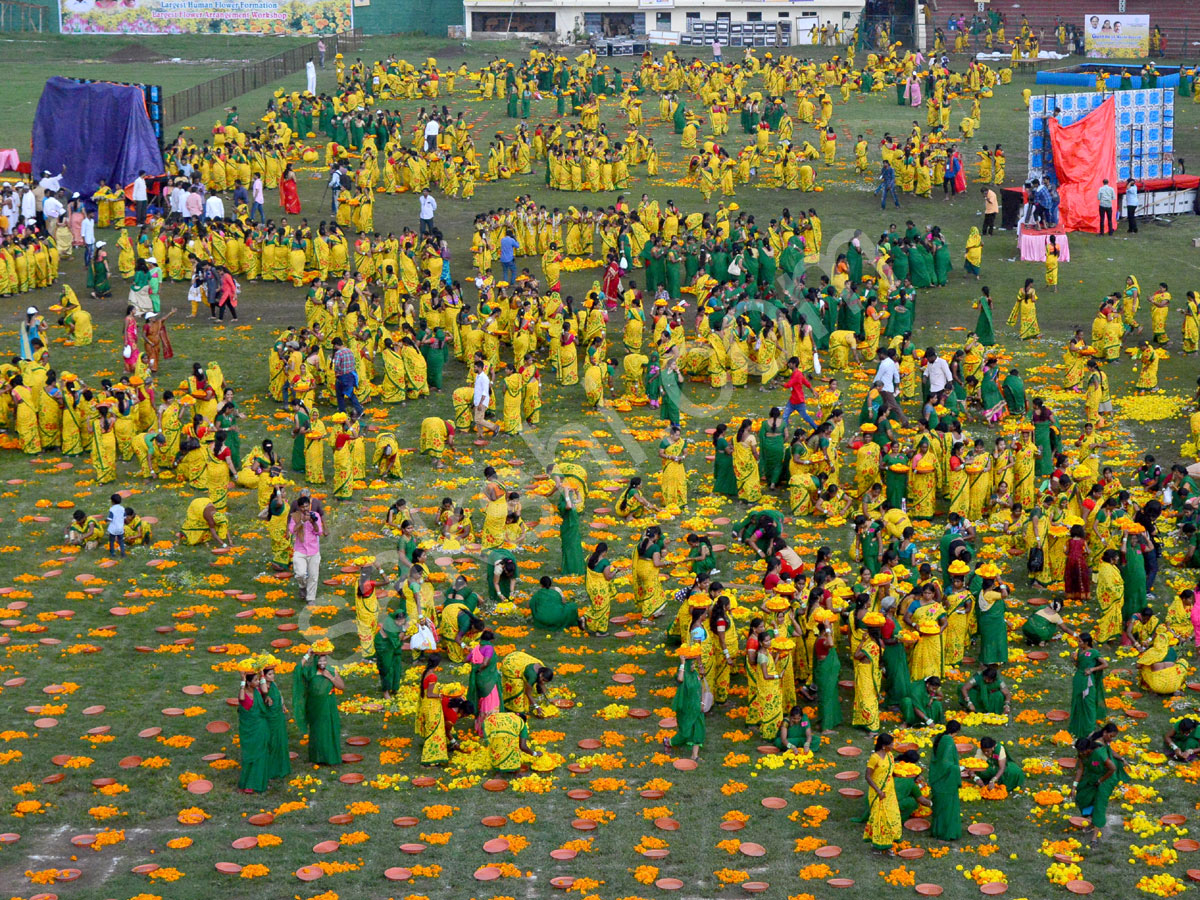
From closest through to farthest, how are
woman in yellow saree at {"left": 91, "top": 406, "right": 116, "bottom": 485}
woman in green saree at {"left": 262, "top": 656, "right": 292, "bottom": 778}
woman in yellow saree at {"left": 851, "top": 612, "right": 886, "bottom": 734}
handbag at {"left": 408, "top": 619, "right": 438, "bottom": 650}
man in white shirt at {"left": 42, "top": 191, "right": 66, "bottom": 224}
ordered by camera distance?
woman in green saree at {"left": 262, "top": 656, "right": 292, "bottom": 778} → woman in yellow saree at {"left": 851, "top": 612, "right": 886, "bottom": 734} → handbag at {"left": 408, "top": 619, "right": 438, "bottom": 650} → woman in yellow saree at {"left": 91, "top": 406, "right": 116, "bottom": 485} → man in white shirt at {"left": 42, "top": 191, "right": 66, "bottom": 224}

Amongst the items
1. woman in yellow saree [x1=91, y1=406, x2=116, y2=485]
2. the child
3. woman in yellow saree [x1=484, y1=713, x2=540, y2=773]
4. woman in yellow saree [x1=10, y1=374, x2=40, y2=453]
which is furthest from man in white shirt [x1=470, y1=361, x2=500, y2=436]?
woman in yellow saree [x1=484, y1=713, x2=540, y2=773]

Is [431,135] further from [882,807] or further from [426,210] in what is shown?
[882,807]

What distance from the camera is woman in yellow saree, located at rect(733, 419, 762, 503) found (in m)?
23.6

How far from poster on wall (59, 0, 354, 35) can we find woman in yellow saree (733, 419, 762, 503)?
54587mm

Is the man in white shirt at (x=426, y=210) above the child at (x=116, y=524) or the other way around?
above

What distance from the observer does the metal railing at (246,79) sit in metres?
53.6

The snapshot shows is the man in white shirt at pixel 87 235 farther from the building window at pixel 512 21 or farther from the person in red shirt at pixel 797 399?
the building window at pixel 512 21

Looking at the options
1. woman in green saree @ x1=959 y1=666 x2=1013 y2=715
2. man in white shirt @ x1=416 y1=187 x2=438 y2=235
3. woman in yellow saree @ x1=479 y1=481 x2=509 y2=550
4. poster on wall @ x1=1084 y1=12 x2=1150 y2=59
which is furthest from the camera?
poster on wall @ x1=1084 y1=12 x2=1150 y2=59

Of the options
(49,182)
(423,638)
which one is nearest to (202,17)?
(49,182)

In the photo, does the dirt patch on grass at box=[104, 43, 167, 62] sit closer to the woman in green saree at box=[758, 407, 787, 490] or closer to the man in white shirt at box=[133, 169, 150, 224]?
the man in white shirt at box=[133, 169, 150, 224]

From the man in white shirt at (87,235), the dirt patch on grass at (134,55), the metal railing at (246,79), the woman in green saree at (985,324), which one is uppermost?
the dirt patch on grass at (134,55)

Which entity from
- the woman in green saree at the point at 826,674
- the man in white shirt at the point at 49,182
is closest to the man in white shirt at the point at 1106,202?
the woman in green saree at the point at 826,674

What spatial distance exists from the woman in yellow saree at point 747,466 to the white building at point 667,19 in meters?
47.5

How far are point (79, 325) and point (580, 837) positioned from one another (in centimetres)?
1961
